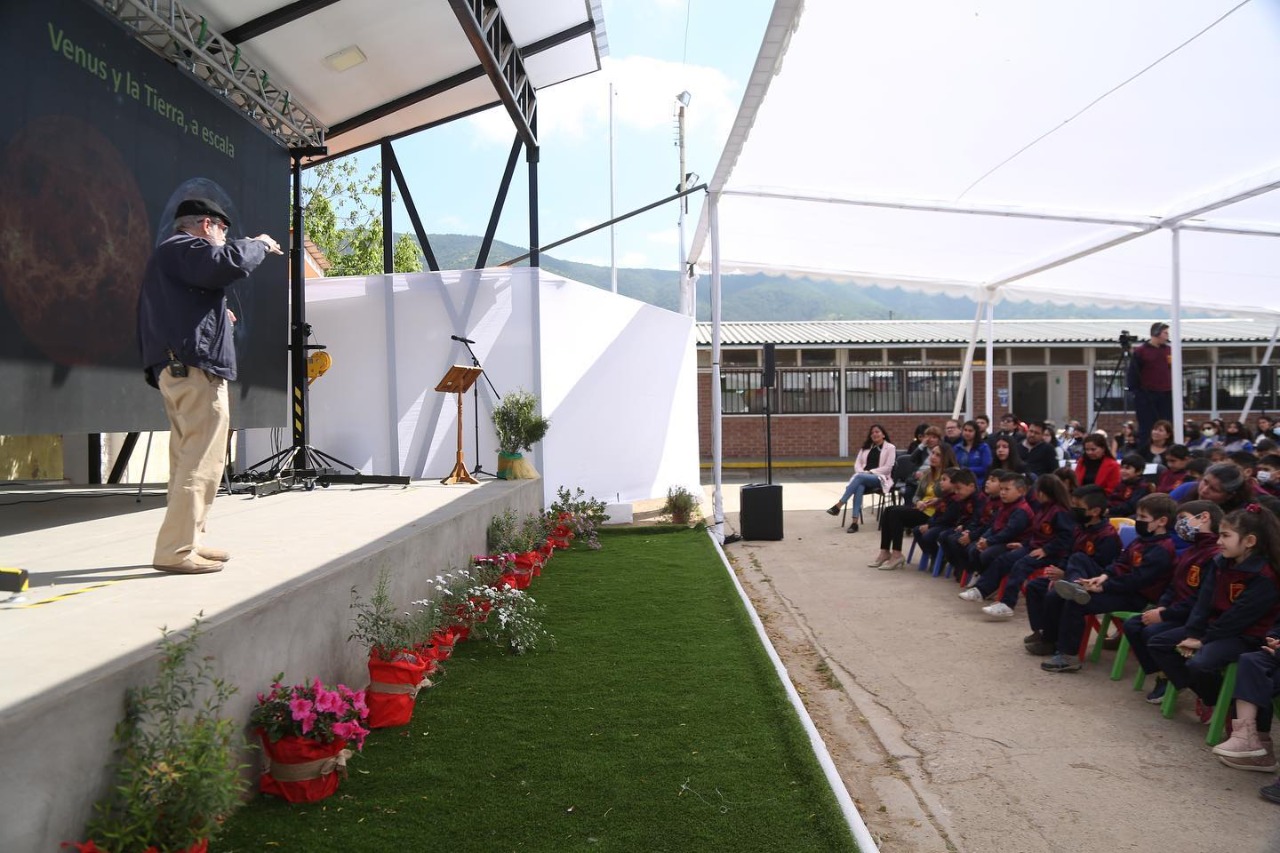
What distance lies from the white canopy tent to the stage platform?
4441 millimetres

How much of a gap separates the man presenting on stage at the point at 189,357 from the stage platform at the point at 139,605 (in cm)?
27

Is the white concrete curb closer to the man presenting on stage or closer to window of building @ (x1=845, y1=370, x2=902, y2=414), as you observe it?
the man presenting on stage

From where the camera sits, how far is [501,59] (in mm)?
9539

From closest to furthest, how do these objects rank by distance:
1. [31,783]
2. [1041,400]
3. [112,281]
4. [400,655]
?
[31,783], [400,655], [112,281], [1041,400]

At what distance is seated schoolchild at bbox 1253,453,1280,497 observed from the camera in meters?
6.12

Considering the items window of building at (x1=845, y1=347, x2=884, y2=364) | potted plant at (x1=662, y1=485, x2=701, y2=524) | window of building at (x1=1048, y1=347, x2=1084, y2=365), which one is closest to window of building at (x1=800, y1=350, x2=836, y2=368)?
window of building at (x1=845, y1=347, x2=884, y2=364)

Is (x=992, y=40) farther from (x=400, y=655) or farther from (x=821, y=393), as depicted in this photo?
(x=821, y=393)

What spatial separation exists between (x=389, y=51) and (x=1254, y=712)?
8.93m

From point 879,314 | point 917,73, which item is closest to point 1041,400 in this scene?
point 917,73

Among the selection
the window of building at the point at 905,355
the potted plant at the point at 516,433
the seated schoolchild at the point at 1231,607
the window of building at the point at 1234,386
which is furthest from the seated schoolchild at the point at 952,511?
the window of building at the point at 1234,386

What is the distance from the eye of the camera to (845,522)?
11.4 metres

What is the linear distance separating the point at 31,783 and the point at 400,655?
176 centimetres

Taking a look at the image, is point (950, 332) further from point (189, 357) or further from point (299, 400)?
point (189, 357)

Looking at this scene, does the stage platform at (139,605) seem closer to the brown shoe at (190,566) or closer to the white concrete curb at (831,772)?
the brown shoe at (190,566)
